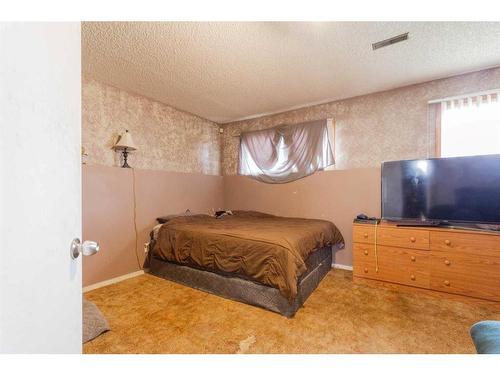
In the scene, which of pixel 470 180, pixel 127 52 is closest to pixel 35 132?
pixel 127 52

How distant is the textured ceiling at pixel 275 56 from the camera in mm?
1842

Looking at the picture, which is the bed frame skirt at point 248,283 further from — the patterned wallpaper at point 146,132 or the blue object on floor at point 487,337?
the patterned wallpaper at point 146,132

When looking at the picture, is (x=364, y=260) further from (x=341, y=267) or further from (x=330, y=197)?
(x=330, y=197)

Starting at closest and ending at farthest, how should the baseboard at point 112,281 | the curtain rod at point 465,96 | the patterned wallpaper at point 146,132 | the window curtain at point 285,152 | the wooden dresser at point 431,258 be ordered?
the wooden dresser at point 431,258 → the curtain rod at point 465,96 → the baseboard at point 112,281 → the patterned wallpaper at point 146,132 → the window curtain at point 285,152

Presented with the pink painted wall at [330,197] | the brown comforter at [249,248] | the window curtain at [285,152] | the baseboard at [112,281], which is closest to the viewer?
the brown comforter at [249,248]

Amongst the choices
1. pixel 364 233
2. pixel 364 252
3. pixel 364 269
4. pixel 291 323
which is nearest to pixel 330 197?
pixel 364 233

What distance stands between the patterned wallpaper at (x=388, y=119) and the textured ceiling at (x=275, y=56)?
15cm

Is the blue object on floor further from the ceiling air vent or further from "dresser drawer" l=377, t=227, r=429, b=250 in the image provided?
the ceiling air vent

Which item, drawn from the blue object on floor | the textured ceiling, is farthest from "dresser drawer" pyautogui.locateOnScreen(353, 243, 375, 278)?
the textured ceiling

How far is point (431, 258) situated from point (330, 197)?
4.38 feet

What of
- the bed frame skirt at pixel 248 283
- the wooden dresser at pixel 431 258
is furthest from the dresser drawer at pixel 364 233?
the bed frame skirt at pixel 248 283

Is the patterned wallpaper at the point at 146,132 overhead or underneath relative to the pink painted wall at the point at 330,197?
overhead

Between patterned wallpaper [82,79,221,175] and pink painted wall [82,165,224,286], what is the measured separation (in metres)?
0.19

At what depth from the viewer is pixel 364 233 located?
102 inches
